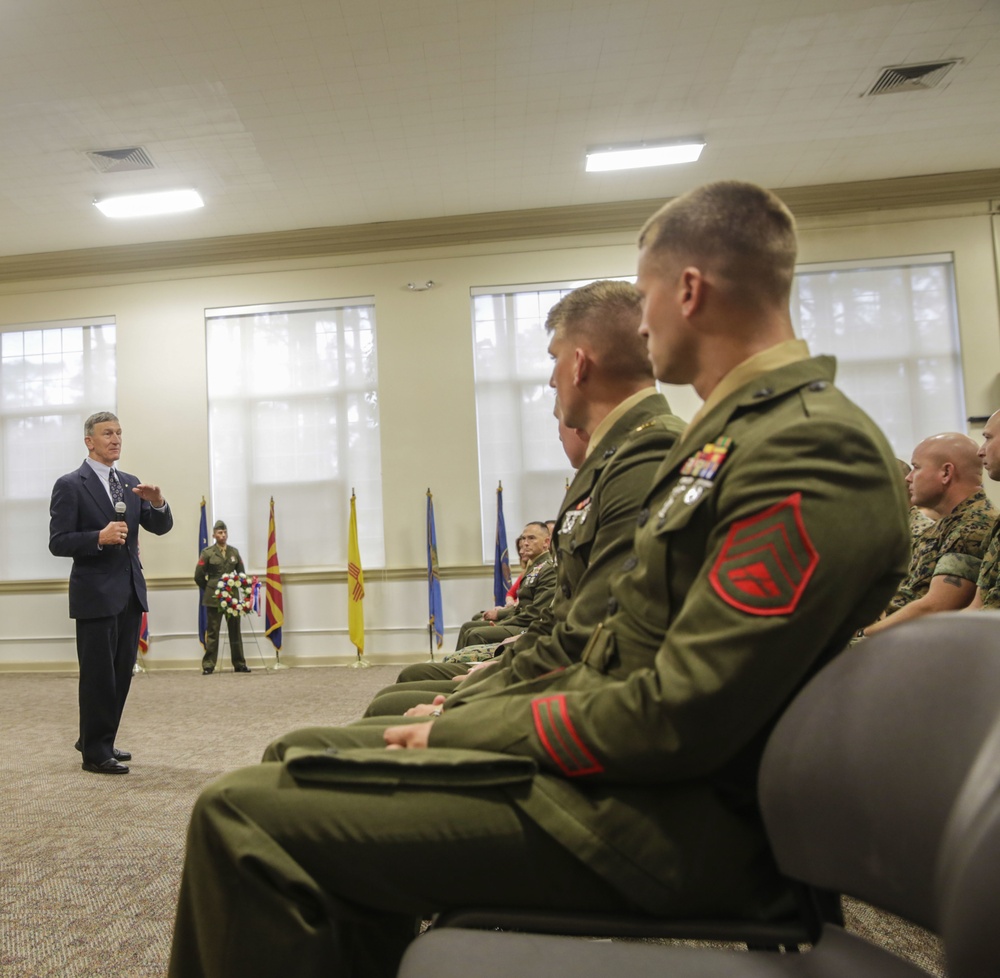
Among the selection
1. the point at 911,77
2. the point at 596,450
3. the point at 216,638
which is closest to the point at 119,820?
the point at 596,450

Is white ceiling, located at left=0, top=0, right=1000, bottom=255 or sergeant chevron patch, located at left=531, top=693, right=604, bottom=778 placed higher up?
white ceiling, located at left=0, top=0, right=1000, bottom=255

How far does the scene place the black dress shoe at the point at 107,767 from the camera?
11.8 ft

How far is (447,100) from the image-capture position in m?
6.04

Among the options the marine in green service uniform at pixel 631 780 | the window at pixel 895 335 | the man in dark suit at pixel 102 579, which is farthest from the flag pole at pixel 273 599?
the marine in green service uniform at pixel 631 780

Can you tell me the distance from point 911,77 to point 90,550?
243 inches

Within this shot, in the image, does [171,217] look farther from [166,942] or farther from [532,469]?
[166,942]

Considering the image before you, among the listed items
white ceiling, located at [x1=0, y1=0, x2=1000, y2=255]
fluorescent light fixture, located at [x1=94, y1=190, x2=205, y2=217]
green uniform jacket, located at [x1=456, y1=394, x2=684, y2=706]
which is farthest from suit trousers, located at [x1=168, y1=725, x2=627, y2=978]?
fluorescent light fixture, located at [x1=94, y1=190, x2=205, y2=217]

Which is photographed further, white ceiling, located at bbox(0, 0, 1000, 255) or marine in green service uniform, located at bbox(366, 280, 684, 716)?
white ceiling, located at bbox(0, 0, 1000, 255)

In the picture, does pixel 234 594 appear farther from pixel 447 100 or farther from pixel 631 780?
pixel 631 780

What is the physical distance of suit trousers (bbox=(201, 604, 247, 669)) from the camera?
7.60 m

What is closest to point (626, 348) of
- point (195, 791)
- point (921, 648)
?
point (921, 648)

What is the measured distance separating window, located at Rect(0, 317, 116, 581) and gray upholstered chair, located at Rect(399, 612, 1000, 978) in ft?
28.4

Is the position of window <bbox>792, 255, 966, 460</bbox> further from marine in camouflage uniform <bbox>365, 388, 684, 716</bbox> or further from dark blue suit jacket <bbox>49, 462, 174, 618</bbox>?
marine in camouflage uniform <bbox>365, 388, 684, 716</bbox>

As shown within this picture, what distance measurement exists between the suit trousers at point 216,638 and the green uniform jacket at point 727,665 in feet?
23.4
